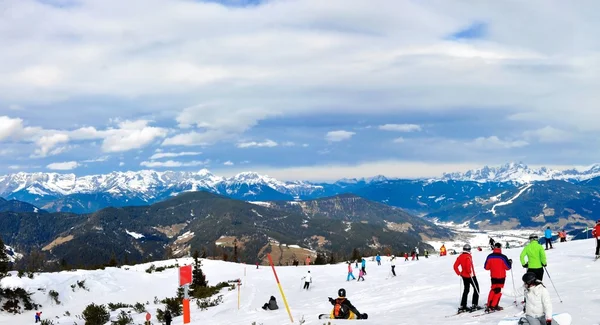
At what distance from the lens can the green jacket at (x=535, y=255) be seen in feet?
50.6

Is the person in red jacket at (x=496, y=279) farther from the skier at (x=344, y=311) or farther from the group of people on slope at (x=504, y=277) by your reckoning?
the skier at (x=344, y=311)

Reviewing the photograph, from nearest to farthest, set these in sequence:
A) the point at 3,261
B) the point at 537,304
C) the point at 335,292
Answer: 1. the point at 537,304
2. the point at 335,292
3. the point at 3,261

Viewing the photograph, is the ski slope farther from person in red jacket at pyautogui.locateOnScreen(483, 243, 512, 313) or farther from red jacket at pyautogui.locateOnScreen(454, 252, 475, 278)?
red jacket at pyautogui.locateOnScreen(454, 252, 475, 278)

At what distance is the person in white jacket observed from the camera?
10250 millimetres

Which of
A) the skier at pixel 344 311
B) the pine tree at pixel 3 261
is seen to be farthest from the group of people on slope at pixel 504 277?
the pine tree at pixel 3 261

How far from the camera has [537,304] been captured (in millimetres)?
A: 10461

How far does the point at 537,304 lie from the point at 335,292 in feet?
77.1

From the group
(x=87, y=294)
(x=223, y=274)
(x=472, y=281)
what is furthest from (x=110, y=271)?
(x=472, y=281)

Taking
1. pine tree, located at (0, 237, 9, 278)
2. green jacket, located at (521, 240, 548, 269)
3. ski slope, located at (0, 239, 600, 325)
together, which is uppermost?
green jacket, located at (521, 240, 548, 269)

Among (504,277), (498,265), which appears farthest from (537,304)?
(498,265)

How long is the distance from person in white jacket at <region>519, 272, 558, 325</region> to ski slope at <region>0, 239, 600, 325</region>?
1.80 m

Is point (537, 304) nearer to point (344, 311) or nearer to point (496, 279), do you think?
point (496, 279)

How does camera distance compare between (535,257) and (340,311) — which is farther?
(340,311)

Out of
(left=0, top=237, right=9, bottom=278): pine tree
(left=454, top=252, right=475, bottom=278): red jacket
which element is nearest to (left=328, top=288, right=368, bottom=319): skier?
(left=454, top=252, right=475, bottom=278): red jacket
